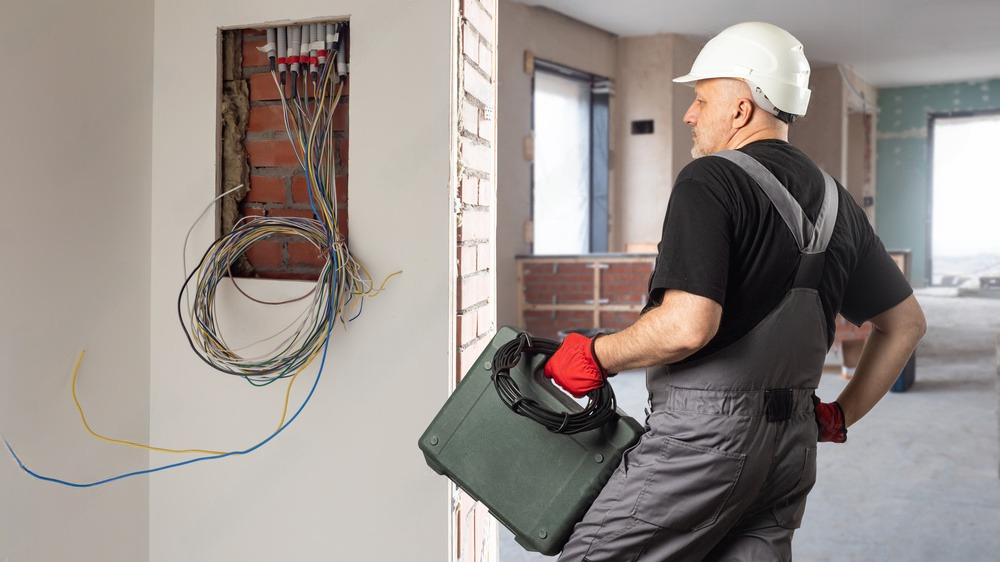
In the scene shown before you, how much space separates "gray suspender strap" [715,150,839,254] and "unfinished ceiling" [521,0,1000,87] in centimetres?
533

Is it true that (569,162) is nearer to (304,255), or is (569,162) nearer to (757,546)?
(304,255)

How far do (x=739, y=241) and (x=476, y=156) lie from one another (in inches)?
30.8

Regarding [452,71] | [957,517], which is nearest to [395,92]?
[452,71]

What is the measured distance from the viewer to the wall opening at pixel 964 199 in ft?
25.3

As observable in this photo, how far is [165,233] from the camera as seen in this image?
6.08ft

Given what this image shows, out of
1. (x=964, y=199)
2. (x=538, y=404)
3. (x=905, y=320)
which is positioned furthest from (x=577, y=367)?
(x=964, y=199)

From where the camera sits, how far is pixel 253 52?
71.2 inches

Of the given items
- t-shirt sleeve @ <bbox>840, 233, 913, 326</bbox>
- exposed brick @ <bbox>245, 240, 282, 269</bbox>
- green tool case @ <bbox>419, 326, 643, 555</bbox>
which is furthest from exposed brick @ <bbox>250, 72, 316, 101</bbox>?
t-shirt sleeve @ <bbox>840, 233, 913, 326</bbox>

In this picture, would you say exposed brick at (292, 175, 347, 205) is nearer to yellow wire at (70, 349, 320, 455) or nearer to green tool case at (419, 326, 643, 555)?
yellow wire at (70, 349, 320, 455)

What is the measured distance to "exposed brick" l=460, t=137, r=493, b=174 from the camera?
66.1 inches

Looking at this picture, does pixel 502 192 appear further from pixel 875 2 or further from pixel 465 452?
pixel 465 452

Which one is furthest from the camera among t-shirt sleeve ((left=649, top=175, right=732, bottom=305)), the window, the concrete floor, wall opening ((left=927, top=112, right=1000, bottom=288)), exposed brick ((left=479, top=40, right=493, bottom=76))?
wall opening ((left=927, top=112, right=1000, bottom=288))

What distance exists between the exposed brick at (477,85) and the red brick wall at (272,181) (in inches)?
2.4

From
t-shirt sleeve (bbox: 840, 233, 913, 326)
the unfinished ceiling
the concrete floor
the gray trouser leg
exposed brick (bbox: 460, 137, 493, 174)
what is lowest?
the concrete floor
